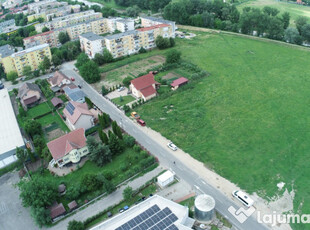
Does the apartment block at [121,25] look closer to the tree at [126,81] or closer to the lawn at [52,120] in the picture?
the tree at [126,81]

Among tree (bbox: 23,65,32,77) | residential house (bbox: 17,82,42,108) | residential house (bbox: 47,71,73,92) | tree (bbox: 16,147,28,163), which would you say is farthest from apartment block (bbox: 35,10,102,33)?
tree (bbox: 16,147,28,163)

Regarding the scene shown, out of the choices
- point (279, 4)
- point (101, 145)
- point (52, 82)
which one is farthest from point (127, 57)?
point (279, 4)

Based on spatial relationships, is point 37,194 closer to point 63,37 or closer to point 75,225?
point 75,225

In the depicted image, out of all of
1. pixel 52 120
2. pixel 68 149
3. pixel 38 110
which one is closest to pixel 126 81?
pixel 52 120

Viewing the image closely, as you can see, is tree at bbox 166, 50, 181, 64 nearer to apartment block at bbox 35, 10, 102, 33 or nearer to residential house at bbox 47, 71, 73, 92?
residential house at bbox 47, 71, 73, 92

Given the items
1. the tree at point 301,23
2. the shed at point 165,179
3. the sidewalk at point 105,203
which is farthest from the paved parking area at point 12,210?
the tree at point 301,23

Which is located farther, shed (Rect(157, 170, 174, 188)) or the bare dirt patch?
the bare dirt patch
